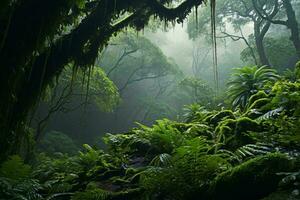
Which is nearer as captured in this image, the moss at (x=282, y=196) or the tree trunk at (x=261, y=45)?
the moss at (x=282, y=196)

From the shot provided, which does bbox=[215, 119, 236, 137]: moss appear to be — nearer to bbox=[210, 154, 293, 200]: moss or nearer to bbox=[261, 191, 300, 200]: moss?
bbox=[210, 154, 293, 200]: moss

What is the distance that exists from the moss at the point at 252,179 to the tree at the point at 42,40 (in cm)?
274

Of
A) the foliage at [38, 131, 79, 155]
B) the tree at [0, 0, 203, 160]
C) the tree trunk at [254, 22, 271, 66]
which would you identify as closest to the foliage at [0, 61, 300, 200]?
the tree at [0, 0, 203, 160]

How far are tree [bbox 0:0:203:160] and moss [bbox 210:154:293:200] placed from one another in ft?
8.98

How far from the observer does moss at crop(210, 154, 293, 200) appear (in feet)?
10.7

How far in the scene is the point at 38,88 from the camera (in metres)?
5.29

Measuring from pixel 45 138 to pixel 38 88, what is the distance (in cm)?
1698

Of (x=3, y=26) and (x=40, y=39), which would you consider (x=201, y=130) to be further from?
(x=3, y=26)

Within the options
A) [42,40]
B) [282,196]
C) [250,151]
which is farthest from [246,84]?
[282,196]

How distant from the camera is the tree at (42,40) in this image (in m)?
4.12

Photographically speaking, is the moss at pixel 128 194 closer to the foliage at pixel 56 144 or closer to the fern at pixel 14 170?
the fern at pixel 14 170

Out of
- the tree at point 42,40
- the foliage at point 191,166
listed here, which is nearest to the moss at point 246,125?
the foliage at point 191,166

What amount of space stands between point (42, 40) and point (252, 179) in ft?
10.6

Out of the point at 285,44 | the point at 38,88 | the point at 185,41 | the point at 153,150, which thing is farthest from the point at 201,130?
the point at 185,41
